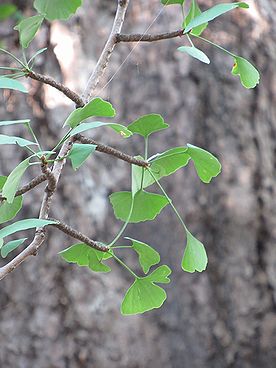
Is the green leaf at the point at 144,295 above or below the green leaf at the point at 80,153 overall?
below

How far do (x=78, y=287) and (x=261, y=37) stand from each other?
605 mm

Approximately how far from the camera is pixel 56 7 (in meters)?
0.45

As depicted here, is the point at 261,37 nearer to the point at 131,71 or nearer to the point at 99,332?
the point at 131,71

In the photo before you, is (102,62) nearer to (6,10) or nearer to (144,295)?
(144,295)

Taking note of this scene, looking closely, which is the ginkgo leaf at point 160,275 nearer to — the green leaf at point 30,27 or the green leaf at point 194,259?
the green leaf at point 194,259

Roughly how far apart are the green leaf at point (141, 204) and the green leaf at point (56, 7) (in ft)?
0.46

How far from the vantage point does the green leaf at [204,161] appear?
427 mm

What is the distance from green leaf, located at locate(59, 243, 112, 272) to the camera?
44cm

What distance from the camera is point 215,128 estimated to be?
117cm

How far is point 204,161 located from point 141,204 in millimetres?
62

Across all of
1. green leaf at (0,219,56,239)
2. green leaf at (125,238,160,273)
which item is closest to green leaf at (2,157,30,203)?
green leaf at (0,219,56,239)

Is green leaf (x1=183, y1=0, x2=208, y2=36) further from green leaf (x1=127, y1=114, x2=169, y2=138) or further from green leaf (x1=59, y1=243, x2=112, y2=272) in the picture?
green leaf (x1=59, y1=243, x2=112, y2=272)

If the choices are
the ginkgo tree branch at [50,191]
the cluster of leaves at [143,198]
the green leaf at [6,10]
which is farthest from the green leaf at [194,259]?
the green leaf at [6,10]

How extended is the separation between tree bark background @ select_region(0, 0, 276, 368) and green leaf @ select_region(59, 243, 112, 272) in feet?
2.19
